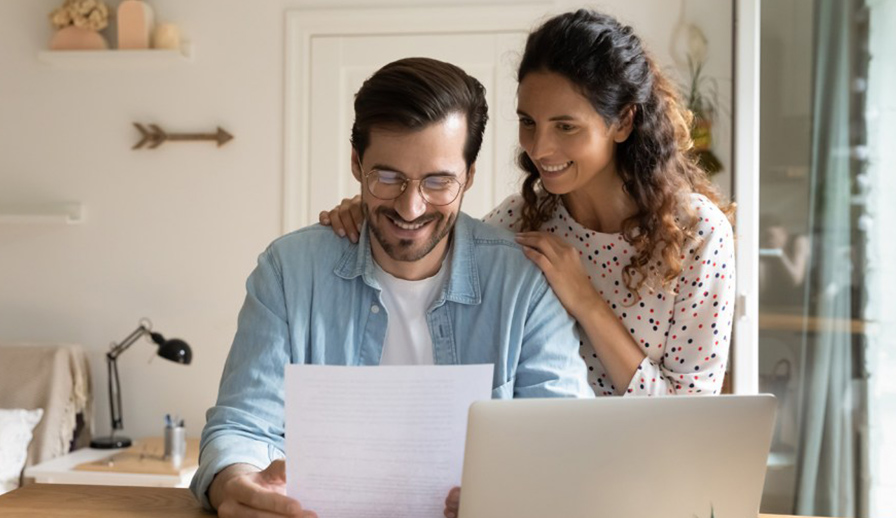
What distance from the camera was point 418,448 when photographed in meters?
1.13

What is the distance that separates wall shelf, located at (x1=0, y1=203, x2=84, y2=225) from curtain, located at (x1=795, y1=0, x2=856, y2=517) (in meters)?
A: 2.63

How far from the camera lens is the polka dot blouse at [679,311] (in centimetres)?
174

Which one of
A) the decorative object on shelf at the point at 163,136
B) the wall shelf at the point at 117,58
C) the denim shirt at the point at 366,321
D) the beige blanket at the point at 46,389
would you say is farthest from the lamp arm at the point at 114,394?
the denim shirt at the point at 366,321

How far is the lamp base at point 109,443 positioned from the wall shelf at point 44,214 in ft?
2.70

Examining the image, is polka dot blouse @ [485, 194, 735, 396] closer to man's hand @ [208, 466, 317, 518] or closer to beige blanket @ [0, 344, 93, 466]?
man's hand @ [208, 466, 317, 518]

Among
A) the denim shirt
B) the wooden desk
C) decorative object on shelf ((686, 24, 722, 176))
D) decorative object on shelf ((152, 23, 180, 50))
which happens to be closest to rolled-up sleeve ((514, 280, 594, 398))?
the denim shirt

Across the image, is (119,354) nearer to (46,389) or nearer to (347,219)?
(46,389)

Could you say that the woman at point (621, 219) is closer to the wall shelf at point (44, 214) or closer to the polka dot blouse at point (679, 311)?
the polka dot blouse at point (679, 311)

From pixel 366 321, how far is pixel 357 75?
2.21m

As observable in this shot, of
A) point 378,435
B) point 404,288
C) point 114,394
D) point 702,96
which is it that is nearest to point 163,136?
point 114,394

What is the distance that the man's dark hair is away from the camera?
151 cm

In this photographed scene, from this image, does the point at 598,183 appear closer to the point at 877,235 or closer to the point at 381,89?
the point at 381,89

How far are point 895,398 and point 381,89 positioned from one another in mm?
1856

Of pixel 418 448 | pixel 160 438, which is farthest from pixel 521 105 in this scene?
pixel 160 438
